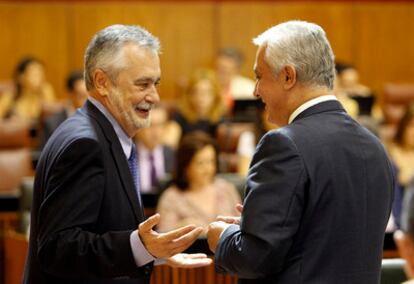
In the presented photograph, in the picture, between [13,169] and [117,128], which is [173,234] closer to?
[117,128]

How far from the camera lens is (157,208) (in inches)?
205

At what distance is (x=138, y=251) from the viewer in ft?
7.55

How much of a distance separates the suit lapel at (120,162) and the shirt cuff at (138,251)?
0.47 feet

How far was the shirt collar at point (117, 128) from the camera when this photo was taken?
2.48 metres

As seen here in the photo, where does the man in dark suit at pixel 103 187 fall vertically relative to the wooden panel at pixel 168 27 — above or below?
above

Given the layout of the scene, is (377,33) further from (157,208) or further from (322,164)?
(322,164)

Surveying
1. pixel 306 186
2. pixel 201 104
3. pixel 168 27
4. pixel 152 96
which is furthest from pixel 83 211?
pixel 168 27

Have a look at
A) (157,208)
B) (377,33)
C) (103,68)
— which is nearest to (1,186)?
(157,208)

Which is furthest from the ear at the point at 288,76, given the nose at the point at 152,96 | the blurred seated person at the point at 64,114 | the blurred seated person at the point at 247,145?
the blurred seated person at the point at 64,114

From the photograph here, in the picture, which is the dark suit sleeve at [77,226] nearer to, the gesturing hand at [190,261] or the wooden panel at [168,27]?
the gesturing hand at [190,261]

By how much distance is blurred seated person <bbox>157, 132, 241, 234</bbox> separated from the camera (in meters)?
5.05

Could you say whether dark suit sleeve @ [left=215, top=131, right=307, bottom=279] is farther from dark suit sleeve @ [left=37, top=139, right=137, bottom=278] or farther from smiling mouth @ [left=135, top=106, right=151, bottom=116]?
smiling mouth @ [left=135, top=106, right=151, bottom=116]

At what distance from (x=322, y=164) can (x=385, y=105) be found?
8631mm

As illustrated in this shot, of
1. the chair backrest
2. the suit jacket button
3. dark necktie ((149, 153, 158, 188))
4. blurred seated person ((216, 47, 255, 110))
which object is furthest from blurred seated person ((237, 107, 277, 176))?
the suit jacket button
